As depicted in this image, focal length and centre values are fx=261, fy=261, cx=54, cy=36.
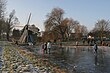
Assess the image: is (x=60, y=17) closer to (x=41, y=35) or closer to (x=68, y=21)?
(x=68, y=21)

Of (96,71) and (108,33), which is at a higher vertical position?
(108,33)

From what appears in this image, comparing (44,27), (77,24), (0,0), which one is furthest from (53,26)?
(0,0)

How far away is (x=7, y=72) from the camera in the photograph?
12938 mm

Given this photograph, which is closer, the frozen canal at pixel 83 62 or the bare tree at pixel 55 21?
the frozen canal at pixel 83 62

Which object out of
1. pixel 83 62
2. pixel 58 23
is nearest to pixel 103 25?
pixel 58 23

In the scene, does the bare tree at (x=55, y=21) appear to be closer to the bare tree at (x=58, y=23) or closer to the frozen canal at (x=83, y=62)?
the bare tree at (x=58, y=23)

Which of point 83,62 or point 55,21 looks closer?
point 83,62

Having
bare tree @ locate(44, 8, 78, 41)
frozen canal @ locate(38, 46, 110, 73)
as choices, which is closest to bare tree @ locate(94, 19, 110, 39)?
bare tree @ locate(44, 8, 78, 41)

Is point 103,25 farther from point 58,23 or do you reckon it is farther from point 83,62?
point 83,62

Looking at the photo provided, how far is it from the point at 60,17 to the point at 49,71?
278 ft

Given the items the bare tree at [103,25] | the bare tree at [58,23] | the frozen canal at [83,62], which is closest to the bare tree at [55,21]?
the bare tree at [58,23]

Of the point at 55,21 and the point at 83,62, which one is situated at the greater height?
the point at 55,21

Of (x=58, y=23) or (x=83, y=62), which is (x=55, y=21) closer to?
(x=58, y=23)

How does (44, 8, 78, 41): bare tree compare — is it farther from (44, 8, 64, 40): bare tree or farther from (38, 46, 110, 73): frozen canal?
(38, 46, 110, 73): frozen canal
